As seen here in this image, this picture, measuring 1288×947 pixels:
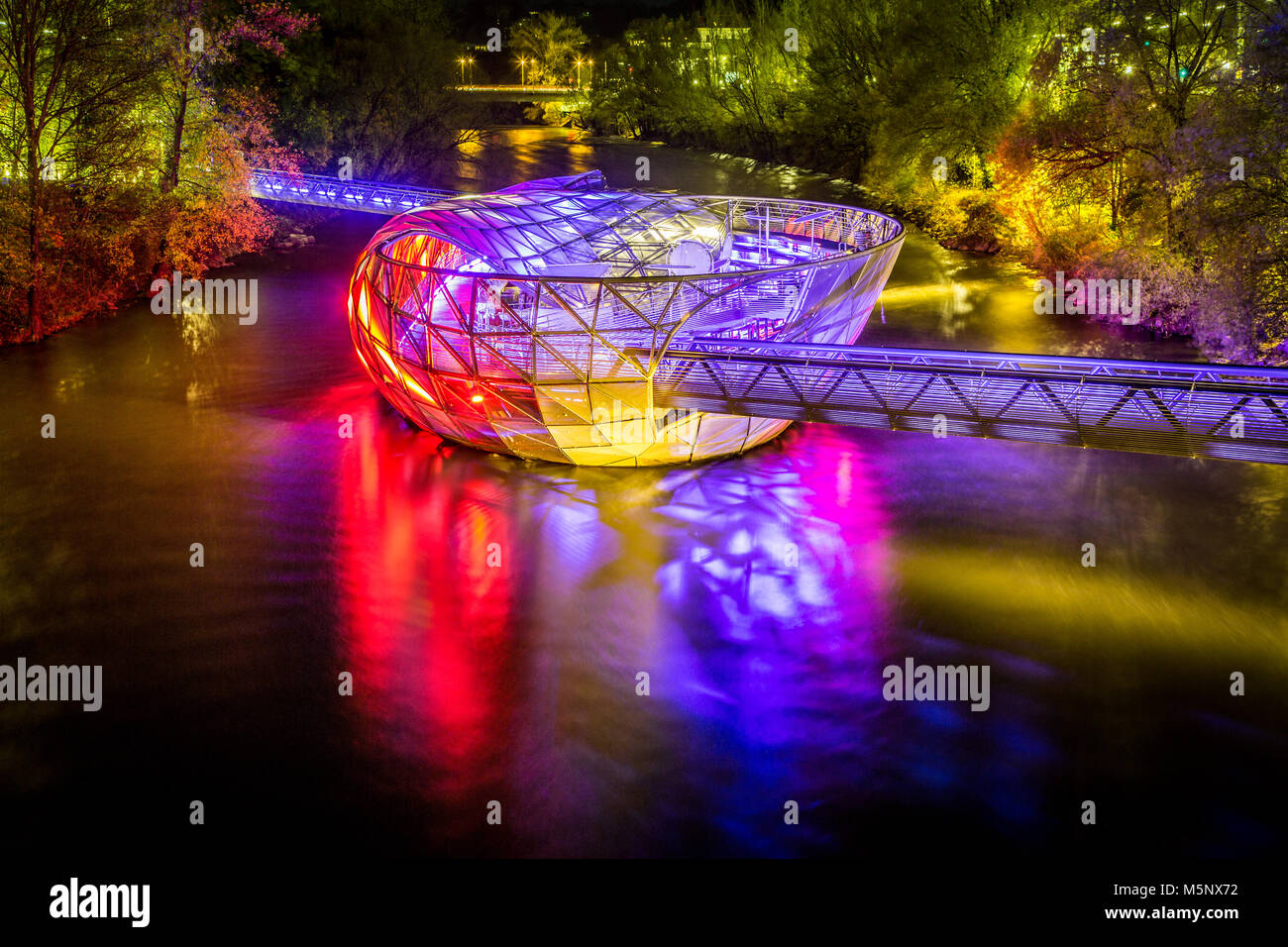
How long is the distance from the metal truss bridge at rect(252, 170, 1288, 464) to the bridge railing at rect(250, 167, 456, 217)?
930 inches

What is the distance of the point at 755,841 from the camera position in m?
8.68

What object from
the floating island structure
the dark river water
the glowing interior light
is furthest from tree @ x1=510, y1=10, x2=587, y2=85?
the glowing interior light

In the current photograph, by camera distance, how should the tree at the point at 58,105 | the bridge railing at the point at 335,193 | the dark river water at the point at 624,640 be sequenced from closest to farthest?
the dark river water at the point at 624,640, the tree at the point at 58,105, the bridge railing at the point at 335,193

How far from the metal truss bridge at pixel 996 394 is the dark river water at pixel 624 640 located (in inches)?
66.3

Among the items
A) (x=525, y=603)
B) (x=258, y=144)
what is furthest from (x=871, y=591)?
(x=258, y=144)

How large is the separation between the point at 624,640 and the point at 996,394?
6.28 meters

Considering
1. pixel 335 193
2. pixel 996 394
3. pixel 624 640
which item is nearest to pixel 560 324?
pixel 624 640

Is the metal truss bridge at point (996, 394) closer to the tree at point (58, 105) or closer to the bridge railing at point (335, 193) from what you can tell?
the tree at point (58, 105)

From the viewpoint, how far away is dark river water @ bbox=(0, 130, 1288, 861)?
898 centimetres

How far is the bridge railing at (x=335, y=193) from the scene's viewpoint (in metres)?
35.9

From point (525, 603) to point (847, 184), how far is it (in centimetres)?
4622

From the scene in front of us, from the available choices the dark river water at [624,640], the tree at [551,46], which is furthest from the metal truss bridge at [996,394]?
the tree at [551,46]

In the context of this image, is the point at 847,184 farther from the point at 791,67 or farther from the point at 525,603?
the point at 525,603

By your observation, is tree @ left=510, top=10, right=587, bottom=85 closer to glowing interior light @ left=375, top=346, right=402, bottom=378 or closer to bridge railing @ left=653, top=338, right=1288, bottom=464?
glowing interior light @ left=375, top=346, right=402, bottom=378
